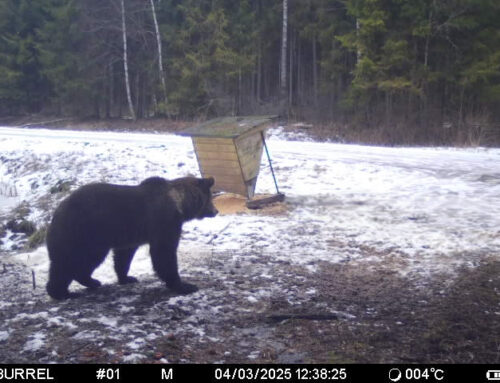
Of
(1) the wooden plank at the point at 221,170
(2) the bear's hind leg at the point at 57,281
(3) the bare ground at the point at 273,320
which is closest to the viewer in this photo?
(3) the bare ground at the point at 273,320

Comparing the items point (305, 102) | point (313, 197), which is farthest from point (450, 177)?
point (305, 102)

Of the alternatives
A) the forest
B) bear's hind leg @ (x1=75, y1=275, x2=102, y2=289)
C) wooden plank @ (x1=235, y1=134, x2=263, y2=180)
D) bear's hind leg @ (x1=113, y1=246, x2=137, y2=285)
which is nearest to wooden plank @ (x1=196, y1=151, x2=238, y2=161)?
wooden plank @ (x1=235, y1=134, x2=263, y2=180)

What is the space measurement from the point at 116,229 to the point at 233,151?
4.85 m

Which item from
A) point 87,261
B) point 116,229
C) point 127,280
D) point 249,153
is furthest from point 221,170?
point 87,261

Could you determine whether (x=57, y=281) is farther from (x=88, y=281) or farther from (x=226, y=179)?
(x=226, y=179)

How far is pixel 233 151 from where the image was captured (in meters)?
10.9

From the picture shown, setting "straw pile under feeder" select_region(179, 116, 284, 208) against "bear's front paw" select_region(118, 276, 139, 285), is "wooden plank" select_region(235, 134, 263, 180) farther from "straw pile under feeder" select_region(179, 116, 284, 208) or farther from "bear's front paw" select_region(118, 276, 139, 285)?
"bear's front paw" select_region(118, 276, 139, 285)

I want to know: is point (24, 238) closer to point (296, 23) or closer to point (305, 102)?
point (305, 102)

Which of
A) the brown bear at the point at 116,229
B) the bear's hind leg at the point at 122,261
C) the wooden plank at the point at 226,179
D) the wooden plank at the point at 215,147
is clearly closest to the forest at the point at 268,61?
the wooden plank at the point at 226,179

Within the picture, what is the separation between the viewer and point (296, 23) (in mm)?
36438

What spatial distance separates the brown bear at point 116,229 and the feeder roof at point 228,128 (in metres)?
3.88

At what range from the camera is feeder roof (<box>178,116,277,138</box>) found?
425 inches

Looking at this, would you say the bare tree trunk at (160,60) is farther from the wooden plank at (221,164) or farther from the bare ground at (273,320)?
the bare ground at (273,320)
